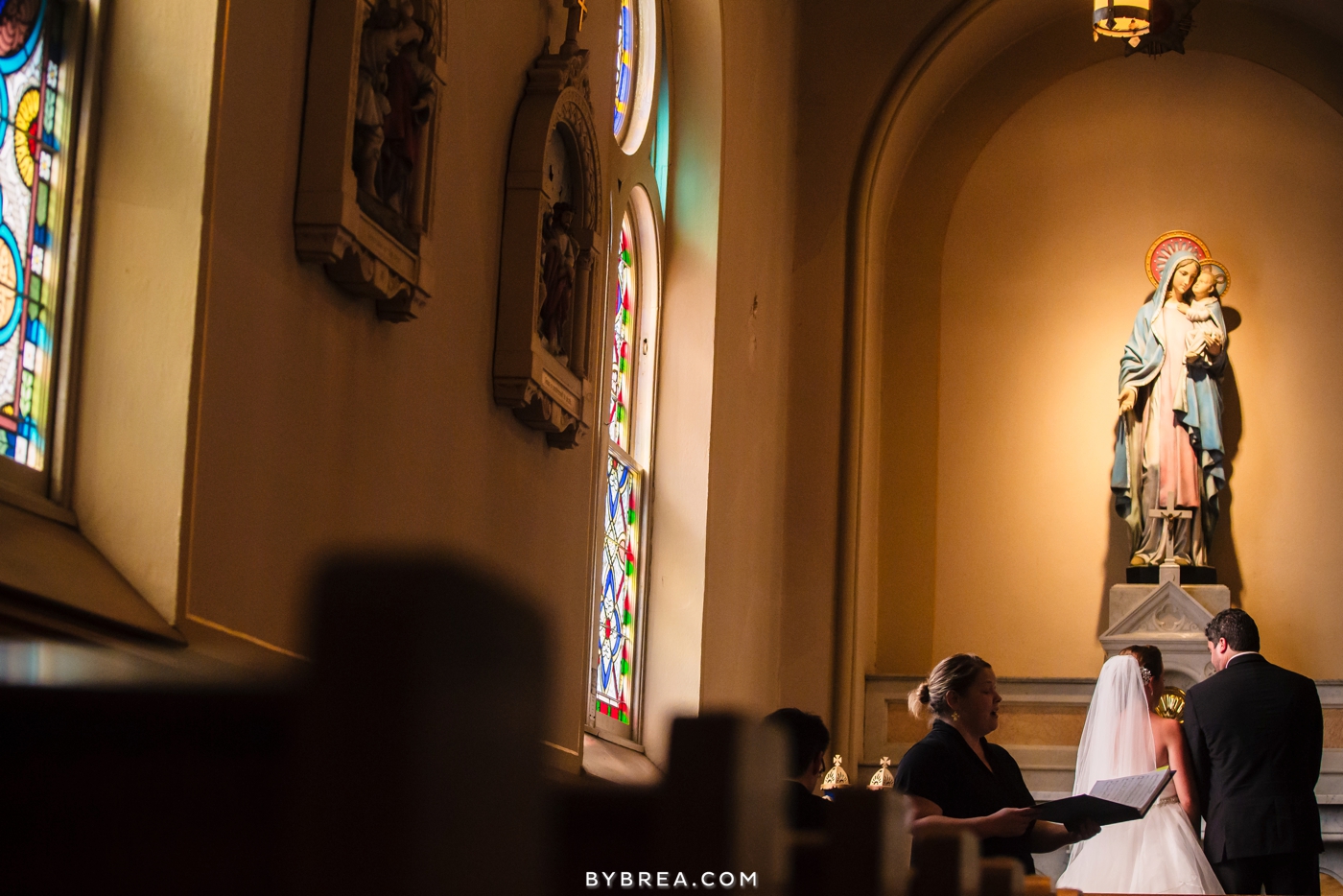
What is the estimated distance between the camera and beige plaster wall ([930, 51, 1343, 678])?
1152 cm

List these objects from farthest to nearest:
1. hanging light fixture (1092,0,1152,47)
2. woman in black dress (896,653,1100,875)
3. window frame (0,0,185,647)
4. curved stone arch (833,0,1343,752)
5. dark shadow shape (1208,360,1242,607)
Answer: dark shadow shape (1208,360,1242,607) < curved stone arch (833,0,1343,752) < hanging light fixture (1092,0,1152,47) < woman in black dress (896,653,1100,875) < window frame (0,0,185,647)

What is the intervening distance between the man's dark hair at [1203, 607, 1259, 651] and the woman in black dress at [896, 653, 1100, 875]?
1.83 m

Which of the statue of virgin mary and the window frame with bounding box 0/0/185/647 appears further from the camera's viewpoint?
the statue of virgin mary

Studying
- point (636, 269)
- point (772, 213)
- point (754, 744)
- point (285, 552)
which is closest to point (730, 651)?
point (636, 269)

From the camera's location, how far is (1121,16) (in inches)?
365

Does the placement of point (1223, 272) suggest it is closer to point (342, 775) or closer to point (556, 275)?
point (556, 275)

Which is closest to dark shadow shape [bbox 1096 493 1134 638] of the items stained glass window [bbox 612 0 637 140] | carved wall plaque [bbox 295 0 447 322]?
stained glass window [bbox 612 0 637 140]

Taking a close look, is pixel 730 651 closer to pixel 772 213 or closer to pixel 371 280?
pixel 772 213

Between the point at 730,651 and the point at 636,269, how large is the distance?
2.27 m

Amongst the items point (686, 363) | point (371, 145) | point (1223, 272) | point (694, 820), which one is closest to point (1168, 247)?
point (1223, 272)

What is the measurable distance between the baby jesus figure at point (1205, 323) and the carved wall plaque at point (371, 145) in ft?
25.5

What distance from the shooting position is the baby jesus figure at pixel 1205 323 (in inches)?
436

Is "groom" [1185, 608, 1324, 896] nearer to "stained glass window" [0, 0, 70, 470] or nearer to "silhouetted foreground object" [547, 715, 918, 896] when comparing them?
"stained glass window" [0, 0, 70, 470]

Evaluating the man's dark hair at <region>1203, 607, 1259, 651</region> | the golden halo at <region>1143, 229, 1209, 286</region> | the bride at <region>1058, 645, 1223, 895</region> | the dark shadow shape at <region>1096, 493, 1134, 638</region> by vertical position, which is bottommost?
the bride at <region>1058, 645, 1223, 895</region>
